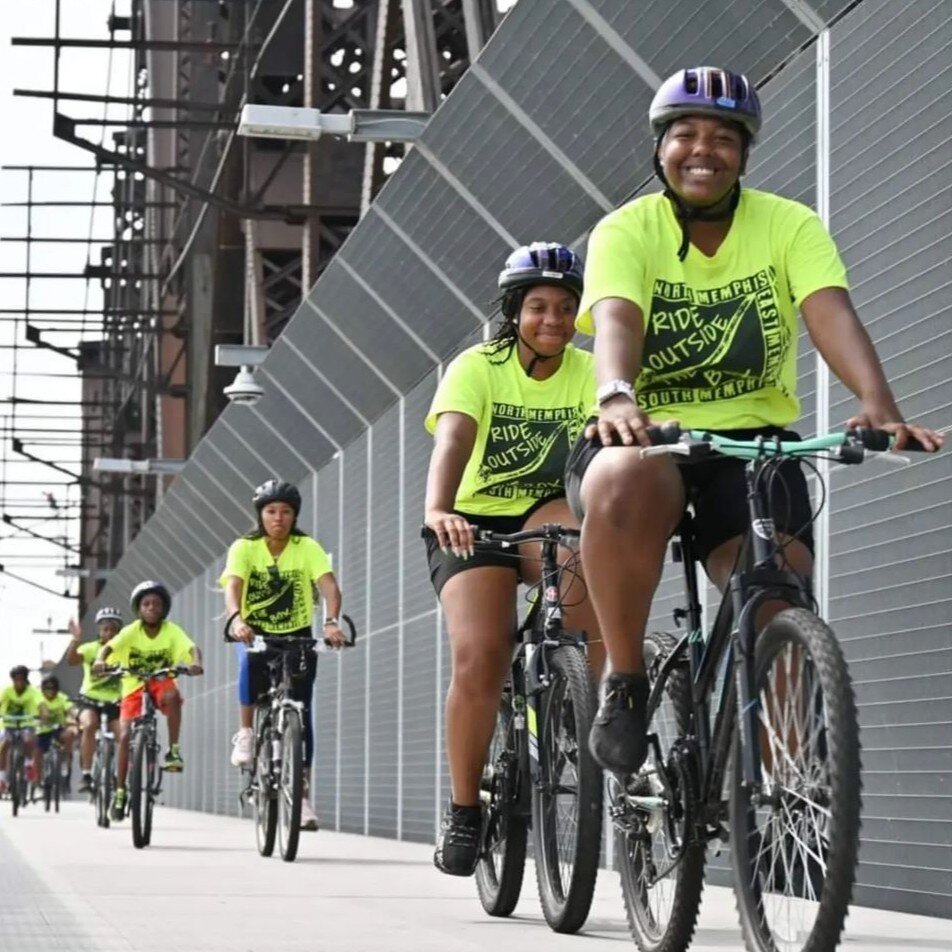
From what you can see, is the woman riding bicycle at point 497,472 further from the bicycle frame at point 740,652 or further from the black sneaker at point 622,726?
the bicycle frame at point 740,652

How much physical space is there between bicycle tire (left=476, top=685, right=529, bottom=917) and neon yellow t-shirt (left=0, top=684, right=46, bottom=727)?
902 inches

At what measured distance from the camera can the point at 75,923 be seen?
26.2ft

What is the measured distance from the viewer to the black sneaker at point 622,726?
5.86m

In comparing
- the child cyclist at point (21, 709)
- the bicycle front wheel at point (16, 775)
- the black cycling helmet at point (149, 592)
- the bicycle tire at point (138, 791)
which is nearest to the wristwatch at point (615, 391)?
the bicycle tire at point (138, 791)

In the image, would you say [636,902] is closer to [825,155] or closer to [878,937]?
[878,937]

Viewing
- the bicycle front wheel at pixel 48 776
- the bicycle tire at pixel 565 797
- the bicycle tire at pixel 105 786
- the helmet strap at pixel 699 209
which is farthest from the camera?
the bicycle front wheel at pixel 48 776

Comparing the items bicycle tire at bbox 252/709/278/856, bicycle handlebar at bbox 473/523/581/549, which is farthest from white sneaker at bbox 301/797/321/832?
bicycle handlebar at bbox 473/523/581/549

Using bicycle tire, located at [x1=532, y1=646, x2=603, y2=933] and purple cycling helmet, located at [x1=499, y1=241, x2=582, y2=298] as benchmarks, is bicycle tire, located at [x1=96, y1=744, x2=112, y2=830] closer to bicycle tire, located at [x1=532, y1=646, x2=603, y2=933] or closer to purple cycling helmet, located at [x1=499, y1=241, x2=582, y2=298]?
purple cycling helmet, located at [x1=499, y1=241, x2=582, y2=298]

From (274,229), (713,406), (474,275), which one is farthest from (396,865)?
(274,229)

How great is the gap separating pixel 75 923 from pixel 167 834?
10746 millimetres

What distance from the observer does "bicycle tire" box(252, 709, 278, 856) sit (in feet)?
44.6

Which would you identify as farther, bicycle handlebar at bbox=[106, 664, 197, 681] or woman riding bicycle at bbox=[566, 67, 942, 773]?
bicycle handlebar at bbox=[106, 664, 197, 681]

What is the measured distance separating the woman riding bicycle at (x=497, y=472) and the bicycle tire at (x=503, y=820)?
60 millimetres

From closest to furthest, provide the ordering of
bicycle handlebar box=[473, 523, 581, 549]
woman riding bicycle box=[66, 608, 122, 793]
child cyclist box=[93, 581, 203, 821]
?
1. bicycle handlebar box=[473, 523, 581, 549]
2. child cyclist box=[93, 581, 203, 821]
3. woman riding bicycle box=[66, 608, 122, 793]
